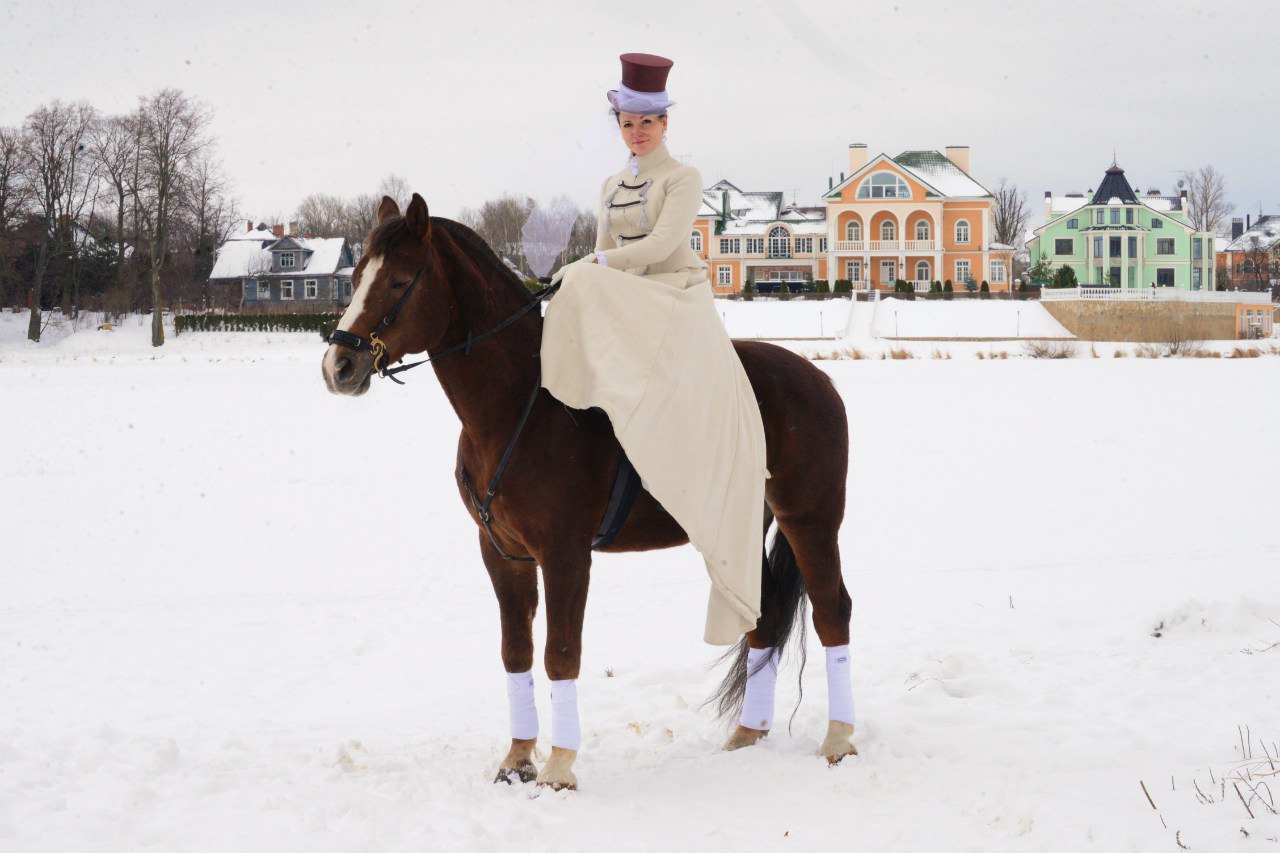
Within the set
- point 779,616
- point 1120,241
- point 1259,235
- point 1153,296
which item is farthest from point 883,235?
point 779,616

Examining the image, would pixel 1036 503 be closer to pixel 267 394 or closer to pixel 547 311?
pixel 547 311

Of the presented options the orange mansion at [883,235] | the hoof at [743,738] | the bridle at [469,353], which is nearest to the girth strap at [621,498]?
the bridle at [469,353]

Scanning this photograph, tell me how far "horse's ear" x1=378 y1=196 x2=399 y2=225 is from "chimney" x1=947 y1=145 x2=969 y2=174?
251 ft

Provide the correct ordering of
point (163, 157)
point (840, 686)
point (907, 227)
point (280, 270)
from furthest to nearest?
point (280, 270) → point (907, 227) → point (163, 157) → point (840, 686)

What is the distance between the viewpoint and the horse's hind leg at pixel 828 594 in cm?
545

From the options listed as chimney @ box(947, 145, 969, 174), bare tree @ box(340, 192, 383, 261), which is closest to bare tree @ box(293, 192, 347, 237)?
bare tree @ box(340, 192, 383, 261)

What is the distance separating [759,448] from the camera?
5.22 meters

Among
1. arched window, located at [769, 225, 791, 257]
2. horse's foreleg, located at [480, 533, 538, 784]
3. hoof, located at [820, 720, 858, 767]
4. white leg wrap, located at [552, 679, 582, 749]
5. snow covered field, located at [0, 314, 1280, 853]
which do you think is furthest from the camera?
arched window, located at [769, 225, 791, 257]

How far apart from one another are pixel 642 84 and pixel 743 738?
313 centimetres

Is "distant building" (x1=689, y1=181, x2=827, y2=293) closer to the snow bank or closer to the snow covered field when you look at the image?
the snow bank

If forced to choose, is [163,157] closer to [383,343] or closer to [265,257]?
[265,257]

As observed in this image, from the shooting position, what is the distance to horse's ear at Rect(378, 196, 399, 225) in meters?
4.72

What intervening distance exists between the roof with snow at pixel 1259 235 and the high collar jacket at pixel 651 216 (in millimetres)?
105267

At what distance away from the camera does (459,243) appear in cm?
486
